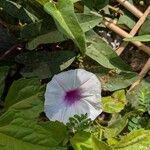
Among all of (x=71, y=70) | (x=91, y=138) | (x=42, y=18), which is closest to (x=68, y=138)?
(x=91, y=138)

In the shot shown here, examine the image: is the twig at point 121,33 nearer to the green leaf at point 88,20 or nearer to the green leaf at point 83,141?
the green leaf at point 88,20

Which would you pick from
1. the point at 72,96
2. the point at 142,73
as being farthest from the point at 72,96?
the point at 142,73

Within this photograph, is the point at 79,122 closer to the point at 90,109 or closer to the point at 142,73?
the point at 90,109

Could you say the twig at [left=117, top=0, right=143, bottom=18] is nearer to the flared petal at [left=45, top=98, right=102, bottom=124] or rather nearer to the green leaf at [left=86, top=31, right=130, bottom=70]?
the green leaf at [left=86, top=31, right=130, bottom=70]

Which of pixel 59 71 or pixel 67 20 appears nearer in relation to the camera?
pixel 67 20

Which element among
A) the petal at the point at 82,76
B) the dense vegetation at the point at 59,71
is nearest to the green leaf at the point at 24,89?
the dense vegetation at the point at 59,71

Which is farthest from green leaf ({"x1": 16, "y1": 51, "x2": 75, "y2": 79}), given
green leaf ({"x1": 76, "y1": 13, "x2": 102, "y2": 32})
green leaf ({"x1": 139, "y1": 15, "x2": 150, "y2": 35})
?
green leaf ({"x1": 139, "y1": 15, "x2": 150, "y2": 35})
